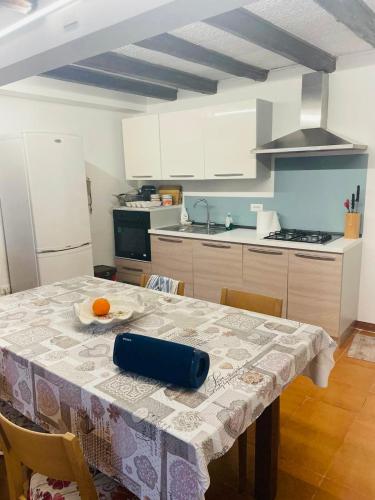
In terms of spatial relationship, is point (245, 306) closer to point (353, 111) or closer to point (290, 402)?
point (290, 402)

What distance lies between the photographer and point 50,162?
334 cm

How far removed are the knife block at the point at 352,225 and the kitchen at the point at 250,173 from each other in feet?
0.19

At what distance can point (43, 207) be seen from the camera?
10.9ft

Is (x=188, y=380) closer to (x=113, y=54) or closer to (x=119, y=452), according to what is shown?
(x=119, y=452)

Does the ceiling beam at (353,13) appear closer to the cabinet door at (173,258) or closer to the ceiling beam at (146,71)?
the ceiling beam at (146,71)

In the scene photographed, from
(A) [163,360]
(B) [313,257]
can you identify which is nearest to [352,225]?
(B) [313,257]

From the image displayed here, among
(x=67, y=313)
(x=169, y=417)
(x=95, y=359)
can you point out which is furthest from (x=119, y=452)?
(x=67, y=313)

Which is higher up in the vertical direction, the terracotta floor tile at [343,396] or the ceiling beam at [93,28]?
the ceiling beam at [93,28]

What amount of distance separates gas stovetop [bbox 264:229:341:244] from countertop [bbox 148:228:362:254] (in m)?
0.07

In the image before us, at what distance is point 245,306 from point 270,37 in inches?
71.1

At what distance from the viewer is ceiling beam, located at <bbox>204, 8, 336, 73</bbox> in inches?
89.7

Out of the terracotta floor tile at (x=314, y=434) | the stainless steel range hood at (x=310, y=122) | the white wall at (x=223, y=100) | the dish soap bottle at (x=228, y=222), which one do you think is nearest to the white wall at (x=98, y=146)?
the white wall at (x=223, y=100)

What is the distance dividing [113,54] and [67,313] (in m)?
Answer: 2.20

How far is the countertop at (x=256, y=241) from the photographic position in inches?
120
